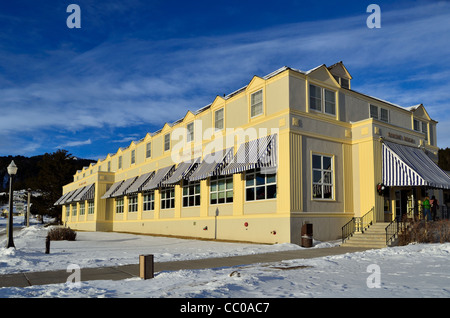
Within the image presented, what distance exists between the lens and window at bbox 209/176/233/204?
77.4ft

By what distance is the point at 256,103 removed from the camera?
2241 centimetres

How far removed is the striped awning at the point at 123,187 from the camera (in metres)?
37.4

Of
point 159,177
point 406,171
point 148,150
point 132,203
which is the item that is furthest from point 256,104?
point 132,203

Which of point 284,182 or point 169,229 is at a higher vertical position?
point 284,182

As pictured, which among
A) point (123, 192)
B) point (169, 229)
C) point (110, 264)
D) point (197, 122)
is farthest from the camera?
point (123, 192)

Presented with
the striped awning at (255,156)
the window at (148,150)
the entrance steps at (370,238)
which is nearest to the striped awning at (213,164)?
the striped awning at (255,156)

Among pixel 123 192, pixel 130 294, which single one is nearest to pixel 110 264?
pixel 130 294

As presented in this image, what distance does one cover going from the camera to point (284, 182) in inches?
765

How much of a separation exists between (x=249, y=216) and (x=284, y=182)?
10.5 ft

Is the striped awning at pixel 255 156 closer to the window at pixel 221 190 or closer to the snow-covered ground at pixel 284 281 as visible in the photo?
the window at pixel 221 190

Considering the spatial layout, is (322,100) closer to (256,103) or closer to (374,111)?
(256,103)

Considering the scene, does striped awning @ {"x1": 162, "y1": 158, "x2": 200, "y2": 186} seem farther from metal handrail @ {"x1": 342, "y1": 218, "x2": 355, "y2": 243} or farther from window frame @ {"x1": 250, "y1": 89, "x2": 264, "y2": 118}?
metal handrail @ {"x1": 342, "y1": 218, "x2": 355, "y2": 243}

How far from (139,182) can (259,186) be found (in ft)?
54.0
